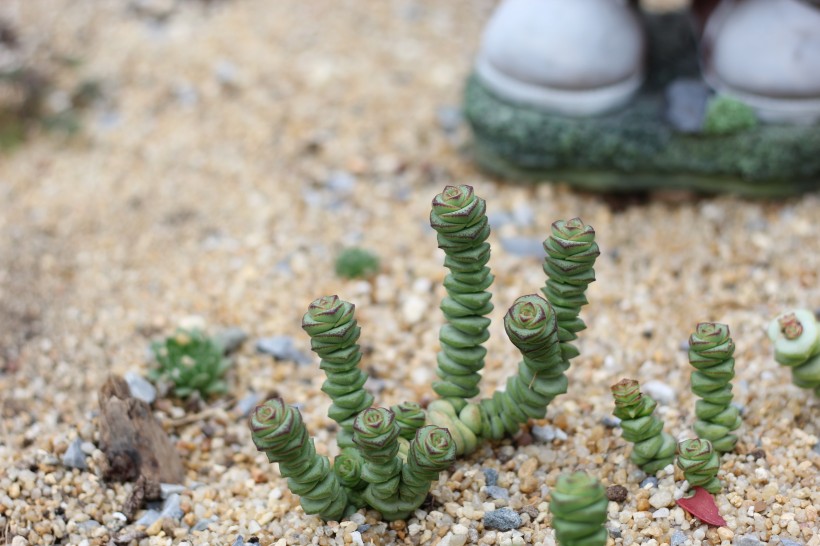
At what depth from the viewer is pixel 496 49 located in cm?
288

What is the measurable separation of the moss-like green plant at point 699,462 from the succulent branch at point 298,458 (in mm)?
681

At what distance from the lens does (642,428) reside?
183 cm

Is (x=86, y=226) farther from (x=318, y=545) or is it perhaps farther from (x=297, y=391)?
(x=318, y=545)

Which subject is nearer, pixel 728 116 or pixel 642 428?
pixel 642 428

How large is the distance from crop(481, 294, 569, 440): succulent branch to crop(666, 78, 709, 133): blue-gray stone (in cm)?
124

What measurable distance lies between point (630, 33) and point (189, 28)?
2.07 meters

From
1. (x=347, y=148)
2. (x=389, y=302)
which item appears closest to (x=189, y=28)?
(x=347, y=148)

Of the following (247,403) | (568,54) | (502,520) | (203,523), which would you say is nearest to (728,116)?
(568,54)

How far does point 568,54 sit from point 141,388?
1.61 metres

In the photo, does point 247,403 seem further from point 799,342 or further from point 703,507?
point 799,342

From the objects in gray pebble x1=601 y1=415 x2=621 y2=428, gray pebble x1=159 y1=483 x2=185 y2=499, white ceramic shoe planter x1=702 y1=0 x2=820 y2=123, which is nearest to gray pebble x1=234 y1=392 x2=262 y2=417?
gray pebble x1=159 y1=483 x2=185 y2=499

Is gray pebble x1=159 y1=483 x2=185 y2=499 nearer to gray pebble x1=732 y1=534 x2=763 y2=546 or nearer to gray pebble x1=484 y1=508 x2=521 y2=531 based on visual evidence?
gray pebble x1=484 y1=508 x2=521 y2=531

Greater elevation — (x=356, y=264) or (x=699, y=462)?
(x=699, y=462)

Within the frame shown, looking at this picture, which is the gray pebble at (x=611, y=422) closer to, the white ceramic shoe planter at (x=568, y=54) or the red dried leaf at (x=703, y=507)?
the red dried leaf at (x=703, y=507)
